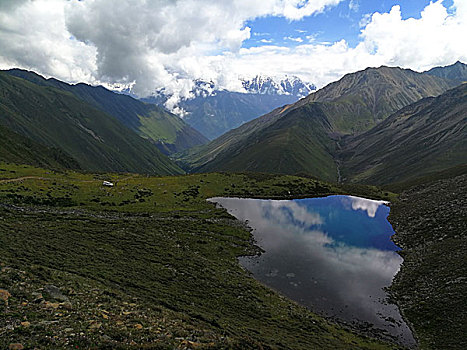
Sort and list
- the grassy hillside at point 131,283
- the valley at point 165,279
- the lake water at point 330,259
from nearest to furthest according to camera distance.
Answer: the grassy hillside at point 131,283 → the valley at point 165,279 → the lake water at point 330,259

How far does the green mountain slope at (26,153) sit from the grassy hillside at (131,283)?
229 ft

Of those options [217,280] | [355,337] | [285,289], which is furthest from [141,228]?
[355,337]

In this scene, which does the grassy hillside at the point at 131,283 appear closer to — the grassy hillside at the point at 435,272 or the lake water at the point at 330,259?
the lake water at the point at 330,259

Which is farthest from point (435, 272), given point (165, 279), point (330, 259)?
point (165, 279)

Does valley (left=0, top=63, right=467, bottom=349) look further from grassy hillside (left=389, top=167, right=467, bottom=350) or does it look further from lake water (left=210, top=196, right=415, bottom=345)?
lake water (left=210, top=196, right=415, bottom=345)

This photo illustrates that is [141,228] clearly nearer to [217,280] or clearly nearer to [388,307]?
[217,280]

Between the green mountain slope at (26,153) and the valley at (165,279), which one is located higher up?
the green mountain slope at (26,153)

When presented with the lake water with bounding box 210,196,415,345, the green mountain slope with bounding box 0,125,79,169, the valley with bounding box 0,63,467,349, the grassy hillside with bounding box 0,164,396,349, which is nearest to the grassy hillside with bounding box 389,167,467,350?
the valley with bounding box 0,63,467,349

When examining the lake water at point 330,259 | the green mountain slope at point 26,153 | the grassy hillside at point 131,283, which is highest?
the green mountain slope at point 26,153

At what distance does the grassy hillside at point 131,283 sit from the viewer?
848 inches

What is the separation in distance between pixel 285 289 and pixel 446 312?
22.3 m

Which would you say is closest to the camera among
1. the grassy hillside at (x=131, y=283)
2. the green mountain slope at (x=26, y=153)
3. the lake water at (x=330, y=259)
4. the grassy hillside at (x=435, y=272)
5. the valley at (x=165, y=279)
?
the grassy hillside at (x=131, y=283)

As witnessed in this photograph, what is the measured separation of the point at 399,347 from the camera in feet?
116

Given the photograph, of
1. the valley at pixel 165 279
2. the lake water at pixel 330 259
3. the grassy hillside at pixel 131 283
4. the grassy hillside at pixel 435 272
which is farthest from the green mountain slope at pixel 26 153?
the grassy hillside at pixel 435 272
